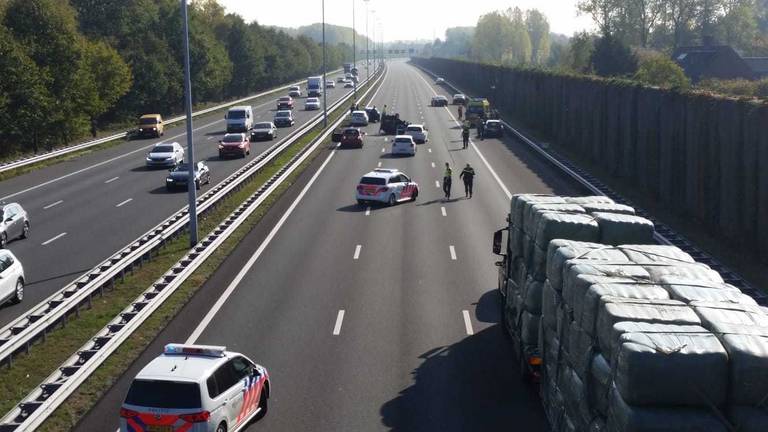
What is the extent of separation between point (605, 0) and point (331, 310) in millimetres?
146934

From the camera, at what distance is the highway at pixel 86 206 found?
1115 inches

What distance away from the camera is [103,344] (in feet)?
62.7

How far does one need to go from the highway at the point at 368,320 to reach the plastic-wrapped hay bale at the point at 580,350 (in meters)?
3.92

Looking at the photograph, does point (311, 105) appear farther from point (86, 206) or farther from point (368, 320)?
point (368, 320)

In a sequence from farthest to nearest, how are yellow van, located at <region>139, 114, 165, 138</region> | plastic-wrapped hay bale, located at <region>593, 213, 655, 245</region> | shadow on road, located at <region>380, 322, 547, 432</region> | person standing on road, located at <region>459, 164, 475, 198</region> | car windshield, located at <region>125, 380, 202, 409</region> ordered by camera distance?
yellow van, located at <region>139, 114, 165, 138</region>
person standing on road, located at <region>459, 164, 475, 198</region>
plastic-wrapped hay bale, located at <region>593, 213, 655, 245</region>
shadow on road, located at <region>380, 322, 547, 432</region>
car windshield, located at <region>125, 380, 202, 409</region>

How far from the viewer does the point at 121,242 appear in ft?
105

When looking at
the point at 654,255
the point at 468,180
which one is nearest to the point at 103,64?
the point at 468,180

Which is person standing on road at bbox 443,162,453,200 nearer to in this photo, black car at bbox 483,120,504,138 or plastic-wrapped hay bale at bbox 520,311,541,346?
plastic-wrapped hay bale at bbox 520,311,541,346

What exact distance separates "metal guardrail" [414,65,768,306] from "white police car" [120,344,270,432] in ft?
46.5

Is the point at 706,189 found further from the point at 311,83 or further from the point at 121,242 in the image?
the point at 311,83

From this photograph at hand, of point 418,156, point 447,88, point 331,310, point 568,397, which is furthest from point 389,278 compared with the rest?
point 447,88

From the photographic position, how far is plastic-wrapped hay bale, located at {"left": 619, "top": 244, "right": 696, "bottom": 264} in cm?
1306

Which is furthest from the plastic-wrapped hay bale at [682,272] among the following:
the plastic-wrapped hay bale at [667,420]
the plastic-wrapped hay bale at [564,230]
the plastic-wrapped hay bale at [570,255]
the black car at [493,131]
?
the black car at [493,131]

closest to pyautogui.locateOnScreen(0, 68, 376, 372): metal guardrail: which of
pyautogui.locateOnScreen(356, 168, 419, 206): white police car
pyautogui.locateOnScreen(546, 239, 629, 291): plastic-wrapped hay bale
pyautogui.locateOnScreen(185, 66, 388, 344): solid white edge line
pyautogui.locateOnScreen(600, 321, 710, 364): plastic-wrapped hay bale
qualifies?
pyautogui.locateOnScreen(185, 66, 388, 344): solid white edge line
